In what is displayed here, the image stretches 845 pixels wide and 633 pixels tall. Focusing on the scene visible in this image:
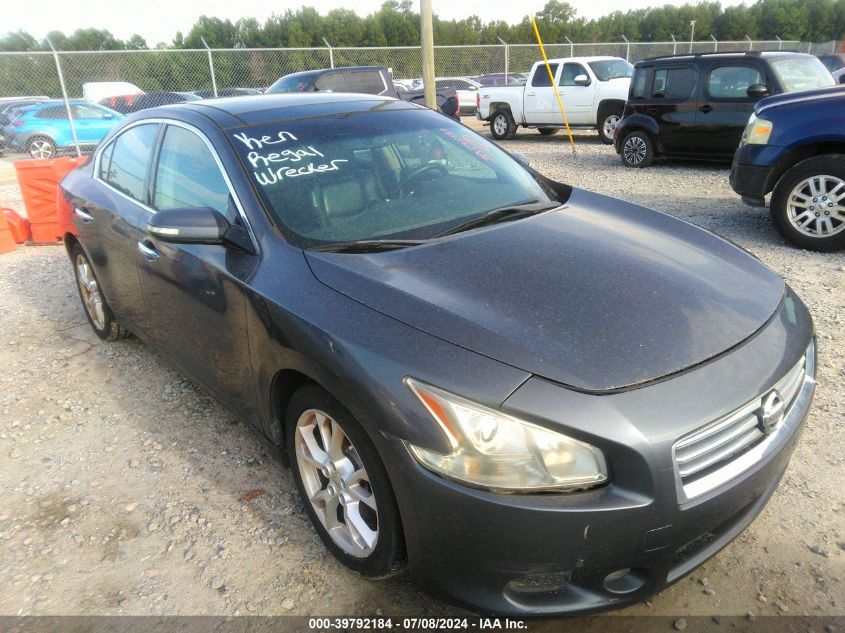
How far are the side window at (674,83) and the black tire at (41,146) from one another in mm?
13666

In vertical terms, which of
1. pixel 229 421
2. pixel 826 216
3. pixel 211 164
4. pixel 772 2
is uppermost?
pixel 772 2

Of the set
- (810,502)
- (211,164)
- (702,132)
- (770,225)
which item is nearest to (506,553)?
(810,502)

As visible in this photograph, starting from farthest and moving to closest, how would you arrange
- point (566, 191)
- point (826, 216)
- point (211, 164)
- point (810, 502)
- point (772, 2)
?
point (772, 2) < point (826, 216) < point (566, 191) < point (211, 164) < point (810, 502)

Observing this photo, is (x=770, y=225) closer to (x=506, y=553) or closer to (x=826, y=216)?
(x=826, y=216)

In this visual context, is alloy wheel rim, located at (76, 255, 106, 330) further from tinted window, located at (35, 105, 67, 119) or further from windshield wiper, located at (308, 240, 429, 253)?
tinted window, located at (35, 105, 67, 119)

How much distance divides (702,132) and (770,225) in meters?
4.03

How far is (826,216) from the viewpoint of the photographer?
5547mm

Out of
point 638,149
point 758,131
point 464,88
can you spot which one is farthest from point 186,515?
point 464,88

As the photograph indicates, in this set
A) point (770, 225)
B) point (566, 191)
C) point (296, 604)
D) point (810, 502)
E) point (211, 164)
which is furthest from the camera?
point (770, 225)

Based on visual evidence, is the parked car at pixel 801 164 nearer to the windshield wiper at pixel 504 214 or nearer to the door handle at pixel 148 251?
the windshield wiper at pixel 504 214

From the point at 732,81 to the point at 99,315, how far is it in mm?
9482

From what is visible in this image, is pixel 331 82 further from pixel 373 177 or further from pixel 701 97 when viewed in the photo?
pixel 373 177

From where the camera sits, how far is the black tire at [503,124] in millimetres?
16078

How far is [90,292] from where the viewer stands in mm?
4551
